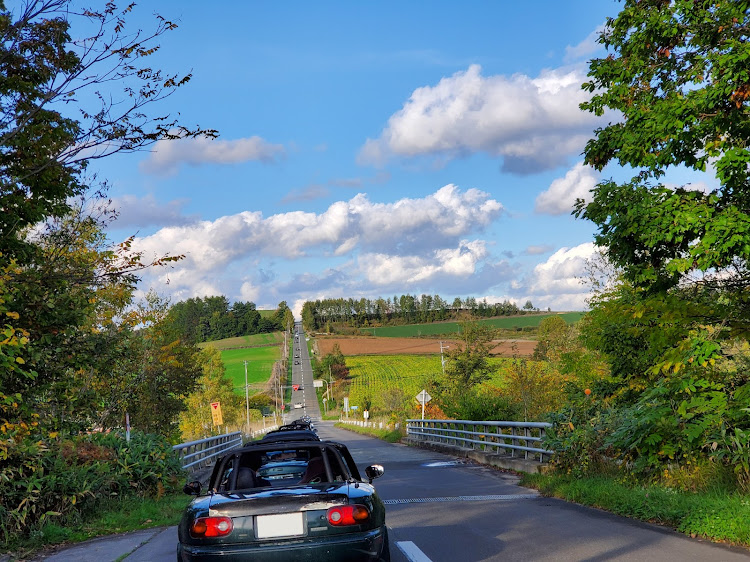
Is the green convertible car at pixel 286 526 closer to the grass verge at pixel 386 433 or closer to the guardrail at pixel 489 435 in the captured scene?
the guardrail at pixel 489 435

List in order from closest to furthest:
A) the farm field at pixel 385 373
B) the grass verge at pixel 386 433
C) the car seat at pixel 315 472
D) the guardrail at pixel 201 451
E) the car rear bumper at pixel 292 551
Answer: the car rear bumper at pixel 292 551, the car seat at pixel 315 472, the guardrail at pixel 201 451, the grass verge at pixel 386 433, the farm field at pixel 385 373

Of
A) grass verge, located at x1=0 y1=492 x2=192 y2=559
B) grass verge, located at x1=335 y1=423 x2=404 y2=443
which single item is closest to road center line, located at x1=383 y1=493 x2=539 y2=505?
grass verge, located at x1=0 y1=492 x2=192 y2=559

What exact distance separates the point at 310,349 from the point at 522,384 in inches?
6511

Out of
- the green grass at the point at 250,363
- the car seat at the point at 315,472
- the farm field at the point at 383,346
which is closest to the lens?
the car seat at the point at 315,472

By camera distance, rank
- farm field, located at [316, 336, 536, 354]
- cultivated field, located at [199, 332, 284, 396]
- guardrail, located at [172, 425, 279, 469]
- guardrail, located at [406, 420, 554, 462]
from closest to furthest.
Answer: guardrail, located at [406, 420, 554, 462] → guardrail, located at [172, 425, 279, 469] → farm field, located at [316, 336, 536, 354] → cultivated field, located at [199, 332, 284, 396]

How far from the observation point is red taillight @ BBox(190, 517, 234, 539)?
502 centimetres

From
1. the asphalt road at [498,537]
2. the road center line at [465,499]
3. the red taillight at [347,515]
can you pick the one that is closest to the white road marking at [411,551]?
the asphalt road at [498,537]

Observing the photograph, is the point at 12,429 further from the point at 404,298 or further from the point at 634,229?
the point at 404,298

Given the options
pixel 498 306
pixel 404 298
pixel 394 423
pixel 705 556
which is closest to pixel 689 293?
pixel 705 556

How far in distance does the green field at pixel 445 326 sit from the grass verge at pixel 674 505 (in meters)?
105

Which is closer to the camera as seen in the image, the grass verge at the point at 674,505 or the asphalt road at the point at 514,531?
the asphalt road at the point at 514,531

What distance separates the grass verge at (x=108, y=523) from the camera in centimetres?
897

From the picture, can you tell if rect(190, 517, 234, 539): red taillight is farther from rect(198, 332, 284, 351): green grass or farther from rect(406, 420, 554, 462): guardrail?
rect(198, 332, 284, 351): green grass

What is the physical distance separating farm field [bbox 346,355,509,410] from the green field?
8805 mm
